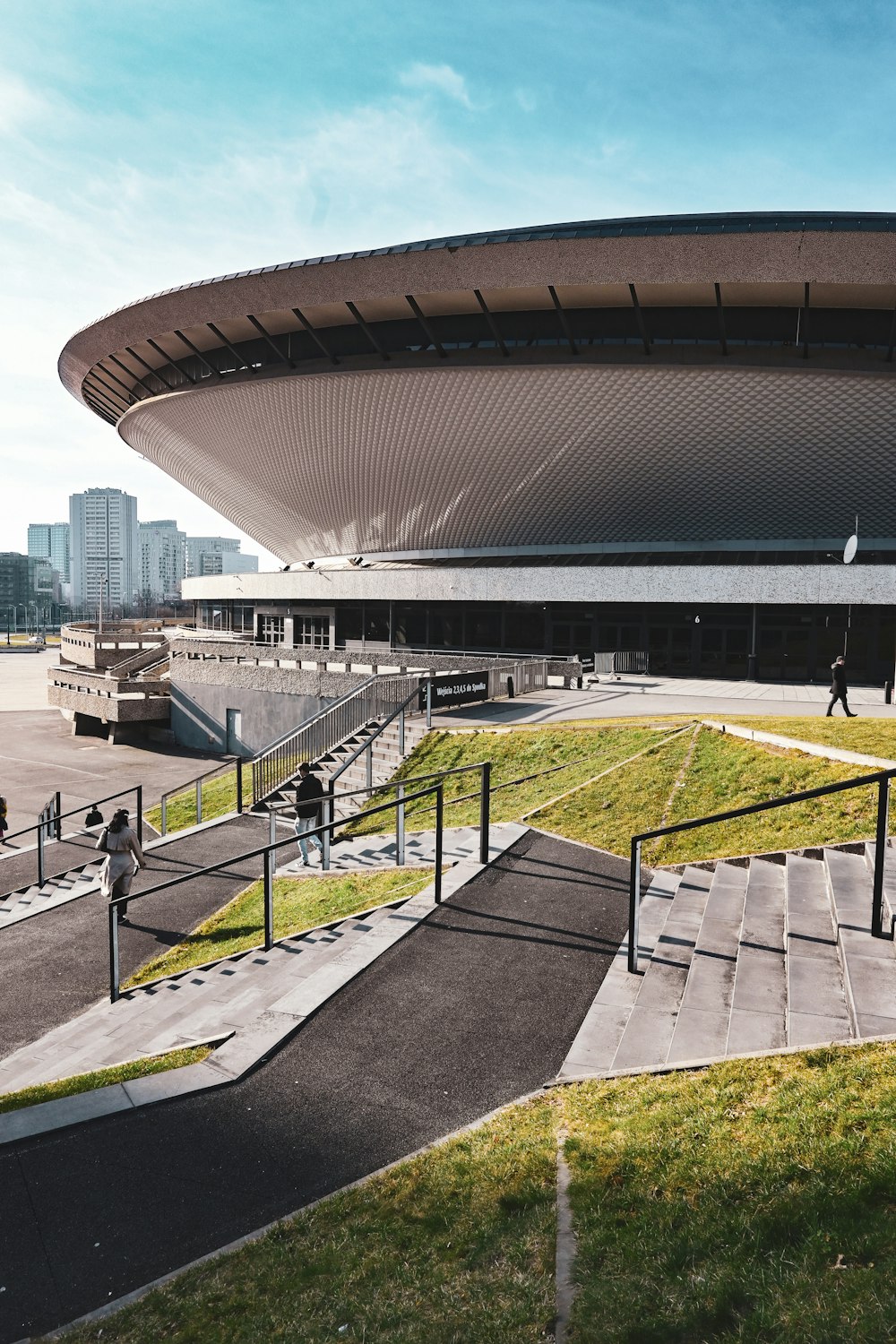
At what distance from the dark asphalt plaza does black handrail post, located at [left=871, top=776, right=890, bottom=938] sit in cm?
210

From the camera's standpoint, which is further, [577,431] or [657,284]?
[577,431]

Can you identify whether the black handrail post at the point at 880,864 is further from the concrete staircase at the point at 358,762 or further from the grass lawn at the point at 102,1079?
the concrete staircase at the point at 358,762

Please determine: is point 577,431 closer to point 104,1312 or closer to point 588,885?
point 588,885

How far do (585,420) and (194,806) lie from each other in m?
21.7

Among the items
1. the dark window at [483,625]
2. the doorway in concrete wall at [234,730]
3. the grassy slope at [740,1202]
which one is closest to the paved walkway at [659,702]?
the dark window at [483,625]

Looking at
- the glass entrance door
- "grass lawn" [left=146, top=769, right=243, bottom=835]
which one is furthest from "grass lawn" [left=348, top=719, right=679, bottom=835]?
the glass entrance door

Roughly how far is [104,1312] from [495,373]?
33003 mm

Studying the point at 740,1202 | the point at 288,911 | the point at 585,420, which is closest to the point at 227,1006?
the point at 288,911

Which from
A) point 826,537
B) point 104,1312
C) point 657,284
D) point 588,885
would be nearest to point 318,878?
point 588,885

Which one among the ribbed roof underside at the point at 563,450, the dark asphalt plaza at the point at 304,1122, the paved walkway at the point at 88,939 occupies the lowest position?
the paved walkway at the point at 88,939

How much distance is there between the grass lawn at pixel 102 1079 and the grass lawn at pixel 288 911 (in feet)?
9.00

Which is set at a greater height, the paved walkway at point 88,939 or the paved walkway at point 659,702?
the paved walkway at point 659,702

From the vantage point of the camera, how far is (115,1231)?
4180 mm

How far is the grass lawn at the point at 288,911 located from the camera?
29.8 feet
